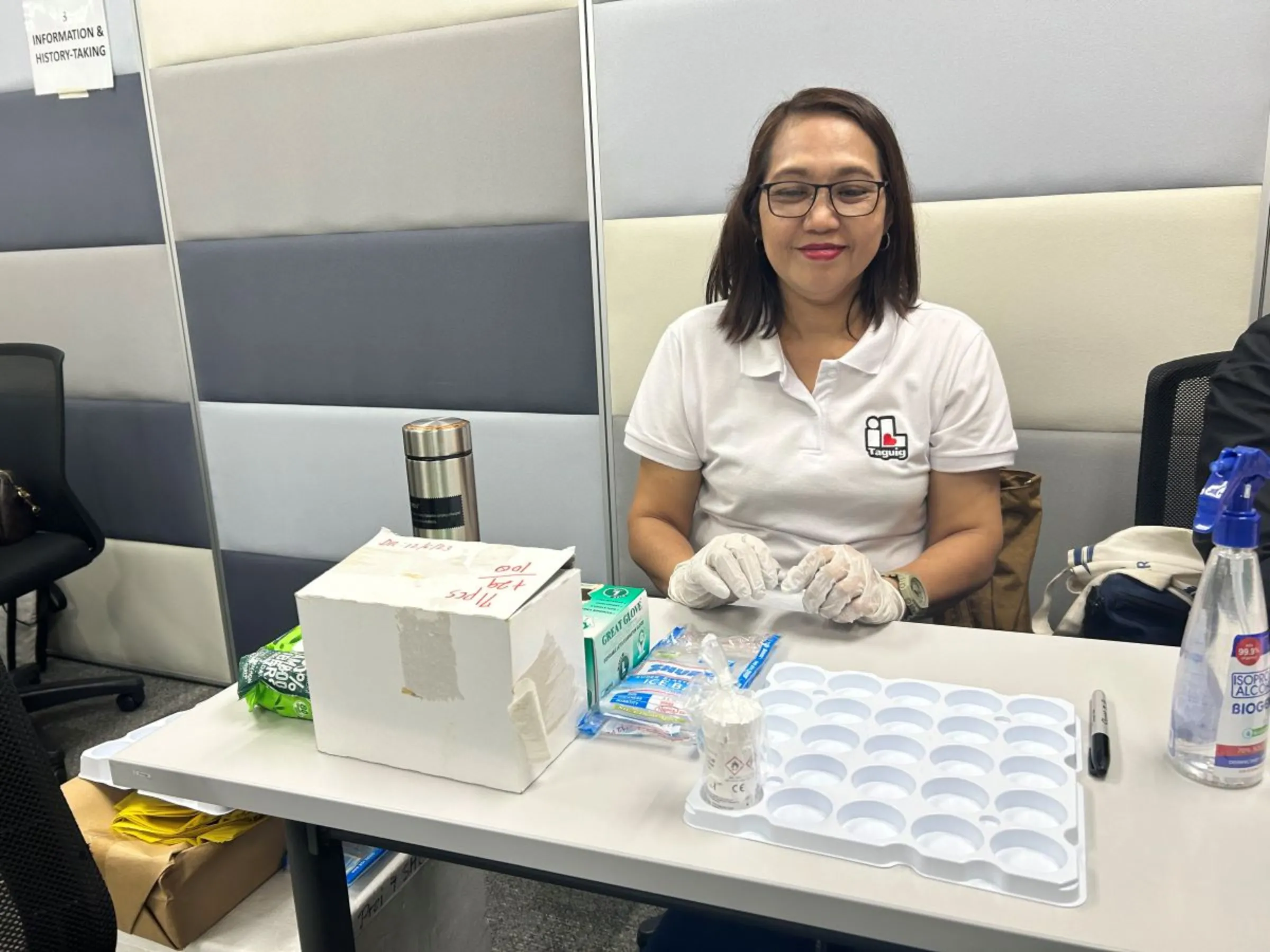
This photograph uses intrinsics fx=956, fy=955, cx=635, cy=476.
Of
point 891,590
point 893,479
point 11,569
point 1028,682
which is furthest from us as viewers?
point 11,569

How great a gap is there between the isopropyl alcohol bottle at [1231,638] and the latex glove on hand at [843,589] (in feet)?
1.14

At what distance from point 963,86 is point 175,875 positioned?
A: 1.65 meters

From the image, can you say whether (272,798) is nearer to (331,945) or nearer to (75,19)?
(331,945)

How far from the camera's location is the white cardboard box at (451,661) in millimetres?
800

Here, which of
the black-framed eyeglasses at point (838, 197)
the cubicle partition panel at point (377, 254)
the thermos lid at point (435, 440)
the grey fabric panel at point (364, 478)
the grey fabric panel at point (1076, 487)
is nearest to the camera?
the thermos lid at point (435, 440)

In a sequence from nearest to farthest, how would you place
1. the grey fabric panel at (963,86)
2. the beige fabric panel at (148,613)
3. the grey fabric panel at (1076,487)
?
the grey fabric panel at (963,86), the grey fabric panel at (1076,487), the beige fabric panel at (148,613)

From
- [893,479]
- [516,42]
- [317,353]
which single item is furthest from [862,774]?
[317,353]

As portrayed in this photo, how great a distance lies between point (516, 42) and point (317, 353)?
0.86 metres

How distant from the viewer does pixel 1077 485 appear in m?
1.73

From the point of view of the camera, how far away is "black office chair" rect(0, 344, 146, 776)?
2.16m

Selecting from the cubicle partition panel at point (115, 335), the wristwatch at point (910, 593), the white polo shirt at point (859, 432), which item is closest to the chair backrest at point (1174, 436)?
the white polo shirt at point (859, 432)

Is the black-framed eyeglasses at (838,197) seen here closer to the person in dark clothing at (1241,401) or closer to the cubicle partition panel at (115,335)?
the person in dark clothing at (1241,401)

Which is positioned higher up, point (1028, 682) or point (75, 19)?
point (75, 19)

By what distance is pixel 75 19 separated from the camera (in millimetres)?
A: 2277
